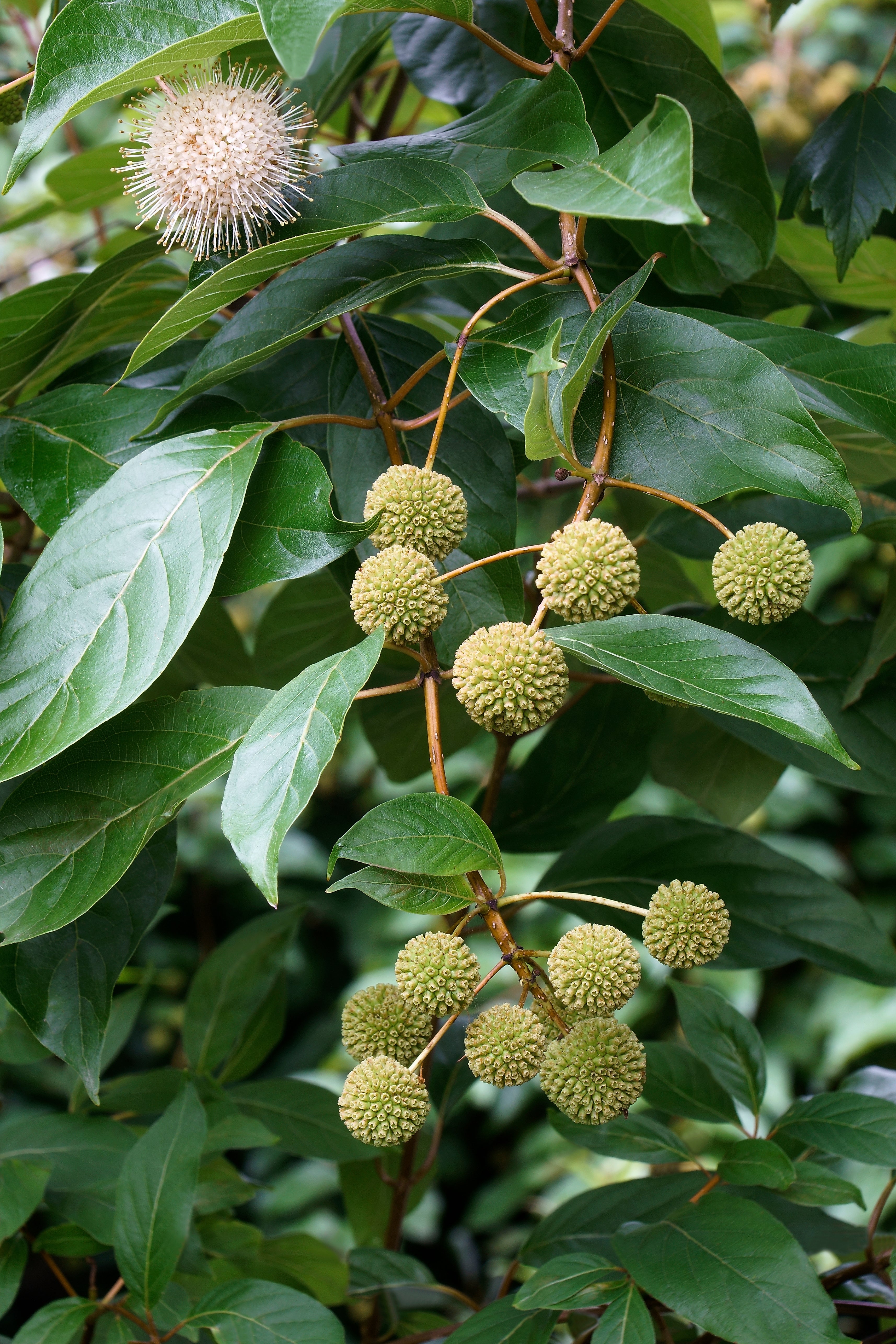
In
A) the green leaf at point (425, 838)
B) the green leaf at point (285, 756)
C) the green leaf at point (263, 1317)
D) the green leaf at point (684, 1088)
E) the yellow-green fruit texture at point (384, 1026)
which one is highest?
the green leaf at point (285, 756)

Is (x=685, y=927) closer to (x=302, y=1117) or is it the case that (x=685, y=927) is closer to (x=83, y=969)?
(x=83, y=969)

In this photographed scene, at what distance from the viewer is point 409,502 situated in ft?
1.38

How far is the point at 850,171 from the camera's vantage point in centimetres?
69

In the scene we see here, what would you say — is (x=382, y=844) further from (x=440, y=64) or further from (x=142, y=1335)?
→ (x=440, y=64)

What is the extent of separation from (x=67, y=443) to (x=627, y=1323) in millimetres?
503

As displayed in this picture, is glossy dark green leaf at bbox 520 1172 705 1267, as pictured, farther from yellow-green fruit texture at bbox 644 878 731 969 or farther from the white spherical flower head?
the white spherical flower head

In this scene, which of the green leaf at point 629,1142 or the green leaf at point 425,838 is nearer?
the green leaf at point 425,838

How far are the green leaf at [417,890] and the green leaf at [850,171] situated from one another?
480mm

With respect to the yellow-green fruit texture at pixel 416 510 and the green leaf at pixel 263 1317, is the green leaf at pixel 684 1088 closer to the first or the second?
the green leaf at pixel 263 1317

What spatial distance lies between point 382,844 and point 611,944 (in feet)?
0.30

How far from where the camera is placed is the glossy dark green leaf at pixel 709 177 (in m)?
0.61

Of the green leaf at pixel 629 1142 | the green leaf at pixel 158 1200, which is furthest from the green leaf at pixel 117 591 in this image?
the green leaf at pixel 629 1142

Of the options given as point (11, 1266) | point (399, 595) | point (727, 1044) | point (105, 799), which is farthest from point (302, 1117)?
point (399, 595)

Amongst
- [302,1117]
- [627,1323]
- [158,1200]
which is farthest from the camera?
[302,1117]
